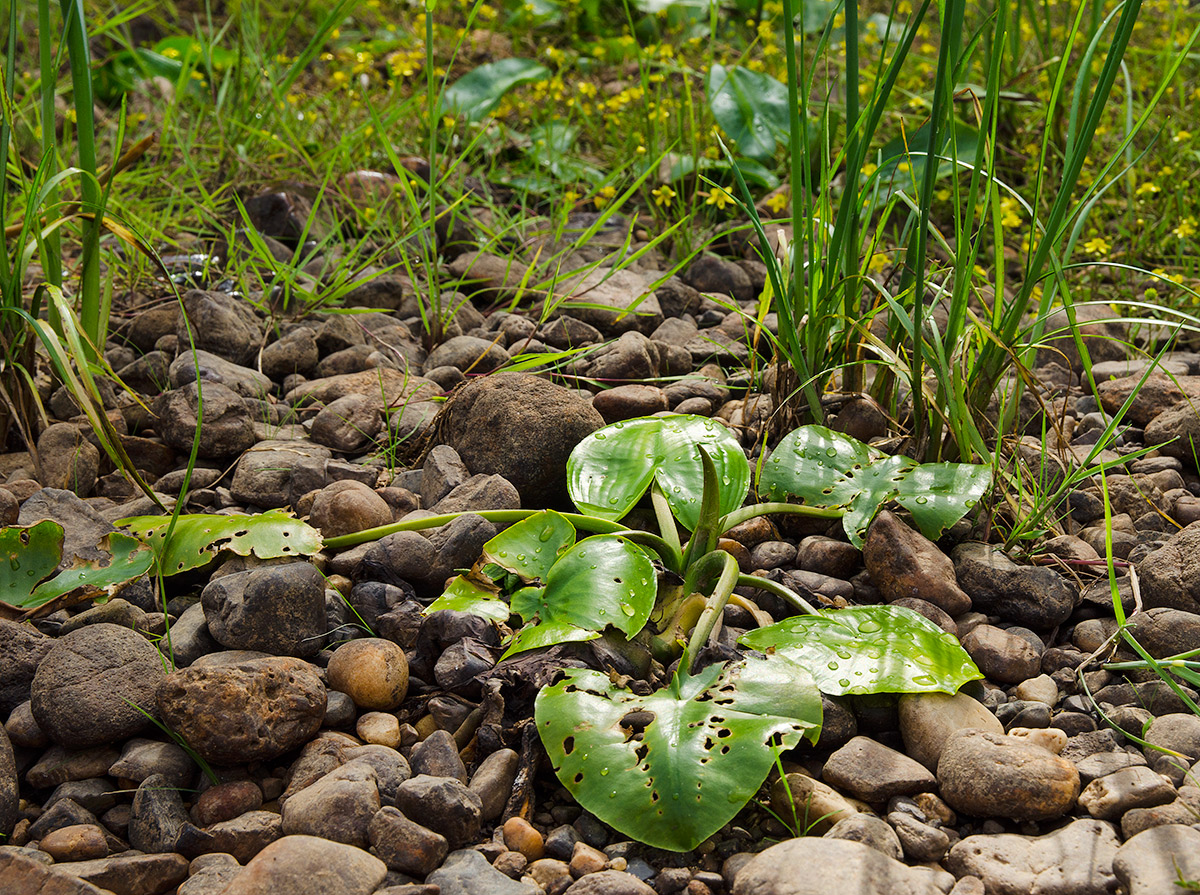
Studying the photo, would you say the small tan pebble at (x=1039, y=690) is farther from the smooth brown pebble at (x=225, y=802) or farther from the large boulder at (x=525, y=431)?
the smooth brown pebble at (x=225, y=802)

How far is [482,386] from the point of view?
1.78 meters

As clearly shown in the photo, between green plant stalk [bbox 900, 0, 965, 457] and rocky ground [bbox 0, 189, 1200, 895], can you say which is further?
green plant stalk [bbox 900, 0, 965, 457]

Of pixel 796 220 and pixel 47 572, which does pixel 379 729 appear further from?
pixel 796 220

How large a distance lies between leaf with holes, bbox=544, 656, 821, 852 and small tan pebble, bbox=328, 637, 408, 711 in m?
0.22

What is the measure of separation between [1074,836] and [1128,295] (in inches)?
68.5

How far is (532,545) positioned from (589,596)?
16cm

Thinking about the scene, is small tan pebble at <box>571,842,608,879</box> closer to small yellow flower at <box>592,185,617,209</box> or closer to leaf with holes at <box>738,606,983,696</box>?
leaf with holes at <box>738,606,983,696</box>

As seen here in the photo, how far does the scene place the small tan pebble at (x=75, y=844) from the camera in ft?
3.56

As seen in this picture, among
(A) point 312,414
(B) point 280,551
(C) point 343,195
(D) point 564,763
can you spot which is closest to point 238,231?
(C) point 343,195

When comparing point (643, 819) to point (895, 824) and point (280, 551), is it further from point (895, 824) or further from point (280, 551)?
point (280, 551)

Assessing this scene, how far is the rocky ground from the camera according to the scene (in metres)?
1.06

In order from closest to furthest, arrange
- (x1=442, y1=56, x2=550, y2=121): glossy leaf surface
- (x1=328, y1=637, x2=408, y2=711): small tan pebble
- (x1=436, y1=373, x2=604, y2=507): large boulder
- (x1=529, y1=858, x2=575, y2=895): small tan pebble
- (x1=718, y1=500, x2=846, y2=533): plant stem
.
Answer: (x1=529, y1=858, x2=575, y2=895): small tan pebble → (x1=328, y1=637, x2=408, y2=711): small tan pebble → (x1=718, y1=500, x2=846, y2=533): plant stem → (x1=436, y1=373, x2=604, y2=507): large boulder → (x1=442, y1=56, x2=550, y2=121): glossy leaf surface

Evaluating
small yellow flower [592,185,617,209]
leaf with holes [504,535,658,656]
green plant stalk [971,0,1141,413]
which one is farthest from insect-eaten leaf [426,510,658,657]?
small yellow flower [592,185,617,209]

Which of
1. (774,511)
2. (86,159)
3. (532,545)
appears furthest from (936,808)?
(86,159)
